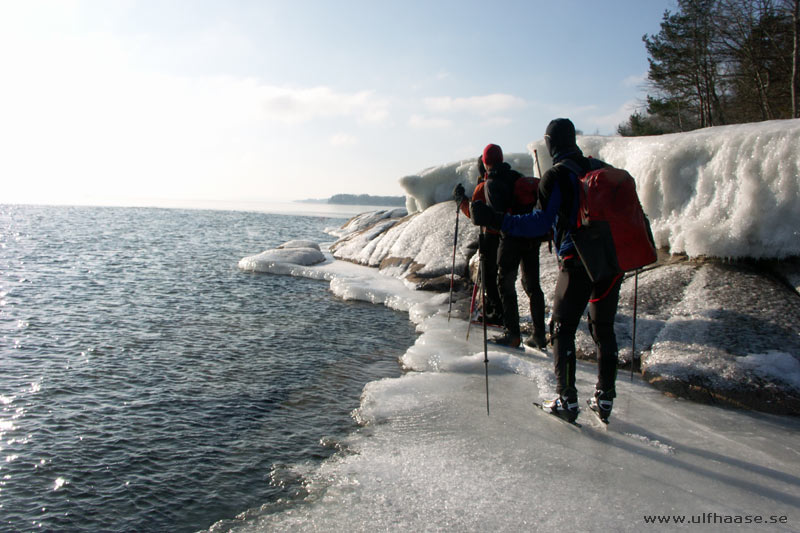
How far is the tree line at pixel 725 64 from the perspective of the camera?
23438 mm

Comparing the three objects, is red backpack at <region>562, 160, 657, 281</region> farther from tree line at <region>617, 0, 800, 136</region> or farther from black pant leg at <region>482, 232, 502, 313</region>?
tree line at <region>617, 0, 800, 136</region>

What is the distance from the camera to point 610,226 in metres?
4.55

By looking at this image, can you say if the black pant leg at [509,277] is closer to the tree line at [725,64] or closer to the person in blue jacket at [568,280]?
the person in blue jacket at [568,280]

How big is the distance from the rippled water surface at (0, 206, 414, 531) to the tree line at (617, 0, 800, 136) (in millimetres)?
20508

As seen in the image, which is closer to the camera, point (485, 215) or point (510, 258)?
point (485, 215)

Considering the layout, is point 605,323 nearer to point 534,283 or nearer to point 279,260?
point 534,283

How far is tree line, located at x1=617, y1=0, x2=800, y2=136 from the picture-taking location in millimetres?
23438

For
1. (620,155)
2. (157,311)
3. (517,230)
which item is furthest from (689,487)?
A: (157,311)

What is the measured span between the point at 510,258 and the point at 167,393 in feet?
15.2

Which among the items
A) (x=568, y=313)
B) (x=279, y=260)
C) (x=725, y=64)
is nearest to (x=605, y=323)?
(x=568, y=313)

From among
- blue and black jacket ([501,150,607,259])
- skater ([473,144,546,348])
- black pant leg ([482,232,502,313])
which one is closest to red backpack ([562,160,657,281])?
blue and black jacket ([501,150,607,259])

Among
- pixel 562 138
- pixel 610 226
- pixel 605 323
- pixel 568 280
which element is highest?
pixel 562 138

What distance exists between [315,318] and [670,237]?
6.68 m

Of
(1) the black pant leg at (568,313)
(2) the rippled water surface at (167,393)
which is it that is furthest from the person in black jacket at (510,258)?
(1) the black pant leg at (568,313)
